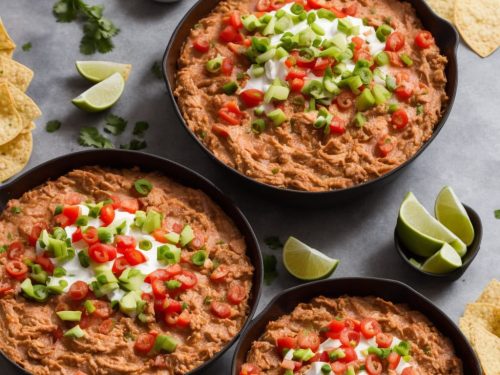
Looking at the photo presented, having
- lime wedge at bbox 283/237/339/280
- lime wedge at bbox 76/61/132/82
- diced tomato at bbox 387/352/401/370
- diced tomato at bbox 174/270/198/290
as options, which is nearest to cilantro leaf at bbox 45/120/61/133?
lime wedge at bbox 76/61/132/82

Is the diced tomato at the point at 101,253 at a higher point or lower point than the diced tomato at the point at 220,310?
higher

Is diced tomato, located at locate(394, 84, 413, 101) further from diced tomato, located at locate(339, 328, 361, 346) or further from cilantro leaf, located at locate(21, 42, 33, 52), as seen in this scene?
cilantro leaf, located at locate(21, 42, 33, 52)

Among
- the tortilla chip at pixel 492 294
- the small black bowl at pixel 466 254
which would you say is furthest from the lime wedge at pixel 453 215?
the tortilla chip at pixel 492 294

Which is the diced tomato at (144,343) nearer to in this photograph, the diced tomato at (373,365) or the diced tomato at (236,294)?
the diced tomato at (236,294)

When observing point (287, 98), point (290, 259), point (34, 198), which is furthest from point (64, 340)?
point (287, 98)

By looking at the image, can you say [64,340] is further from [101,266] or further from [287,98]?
[287,98]

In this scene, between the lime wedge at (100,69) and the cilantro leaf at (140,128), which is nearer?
the cilantro leaf at (140,128)
